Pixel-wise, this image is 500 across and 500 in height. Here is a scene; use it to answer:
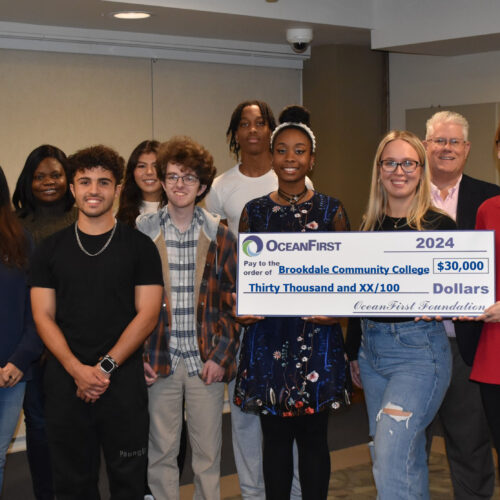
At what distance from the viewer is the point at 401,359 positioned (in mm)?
3082

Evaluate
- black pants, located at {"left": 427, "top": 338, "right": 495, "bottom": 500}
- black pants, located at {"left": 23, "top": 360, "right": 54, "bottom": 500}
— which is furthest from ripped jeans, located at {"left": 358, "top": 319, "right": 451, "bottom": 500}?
black pants, located at {"left": 23, "top": 360, "right": 54, "bottom": 500}

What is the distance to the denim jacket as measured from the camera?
11.4 ft

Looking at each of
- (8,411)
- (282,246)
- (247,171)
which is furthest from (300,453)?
(247,171)

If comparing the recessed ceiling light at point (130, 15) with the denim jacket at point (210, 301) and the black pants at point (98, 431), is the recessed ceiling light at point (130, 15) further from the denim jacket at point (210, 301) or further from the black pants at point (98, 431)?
the black pants at point (98, 431)

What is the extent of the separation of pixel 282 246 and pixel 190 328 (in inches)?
20.6

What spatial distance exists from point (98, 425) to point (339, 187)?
378 centimetres

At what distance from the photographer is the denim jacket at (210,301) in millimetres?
3467

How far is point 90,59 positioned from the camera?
5762mm

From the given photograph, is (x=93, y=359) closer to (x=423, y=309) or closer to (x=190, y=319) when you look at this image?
(x=190, y=319)

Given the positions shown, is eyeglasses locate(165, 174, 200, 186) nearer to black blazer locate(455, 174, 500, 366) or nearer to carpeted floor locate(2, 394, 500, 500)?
black blazer locate(455, 174, 500, 366)

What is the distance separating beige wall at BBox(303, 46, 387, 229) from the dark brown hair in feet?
11.5

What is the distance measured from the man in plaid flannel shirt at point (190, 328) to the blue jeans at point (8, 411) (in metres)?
0.55

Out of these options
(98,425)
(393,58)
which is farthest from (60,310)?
(393,58)

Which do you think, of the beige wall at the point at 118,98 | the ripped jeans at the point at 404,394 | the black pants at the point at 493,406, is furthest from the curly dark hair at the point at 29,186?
the black pants at the point at 493,406
